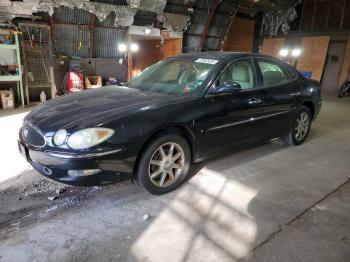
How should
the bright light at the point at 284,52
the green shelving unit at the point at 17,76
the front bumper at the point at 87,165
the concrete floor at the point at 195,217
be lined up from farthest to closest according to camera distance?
the bright light at the point at 284,52, the green shelving unit at the point at 17,76, the front bumper at the point at 87,165, the concrete floor at the point at 195,217

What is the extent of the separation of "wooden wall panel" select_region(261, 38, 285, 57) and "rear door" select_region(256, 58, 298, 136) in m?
9.85

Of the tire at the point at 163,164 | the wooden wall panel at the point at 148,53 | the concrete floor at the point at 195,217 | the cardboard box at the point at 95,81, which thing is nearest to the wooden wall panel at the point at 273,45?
the wooden wall panel at the point at 148,53

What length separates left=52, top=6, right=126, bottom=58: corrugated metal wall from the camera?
7.23 meters

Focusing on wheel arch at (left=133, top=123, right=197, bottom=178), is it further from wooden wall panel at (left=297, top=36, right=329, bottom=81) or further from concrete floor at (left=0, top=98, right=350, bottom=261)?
wooden wall panel at (left=297, top=36, right=329, bottom=81)

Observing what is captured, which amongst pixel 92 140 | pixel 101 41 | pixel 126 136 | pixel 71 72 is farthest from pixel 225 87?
pixel 101 41

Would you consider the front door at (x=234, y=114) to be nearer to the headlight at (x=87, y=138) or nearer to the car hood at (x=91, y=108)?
the car hood at (x=91, y=108)

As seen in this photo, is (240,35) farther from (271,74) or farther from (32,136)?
(32,136)

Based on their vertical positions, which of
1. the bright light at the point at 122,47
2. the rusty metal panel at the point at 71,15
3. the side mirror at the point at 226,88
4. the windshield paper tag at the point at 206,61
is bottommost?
the side mirror at the point at 226,88

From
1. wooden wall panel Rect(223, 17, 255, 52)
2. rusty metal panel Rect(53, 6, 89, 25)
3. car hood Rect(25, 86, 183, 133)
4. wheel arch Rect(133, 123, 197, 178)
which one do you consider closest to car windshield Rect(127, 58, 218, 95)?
car hood Rect(25, 86, 183, 133)

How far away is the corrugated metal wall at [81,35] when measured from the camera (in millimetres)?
7227

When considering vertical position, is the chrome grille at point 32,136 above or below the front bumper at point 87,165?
above

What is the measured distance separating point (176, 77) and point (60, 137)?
4.91 ft

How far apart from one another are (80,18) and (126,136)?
624cm

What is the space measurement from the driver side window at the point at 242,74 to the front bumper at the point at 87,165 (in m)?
1.50
